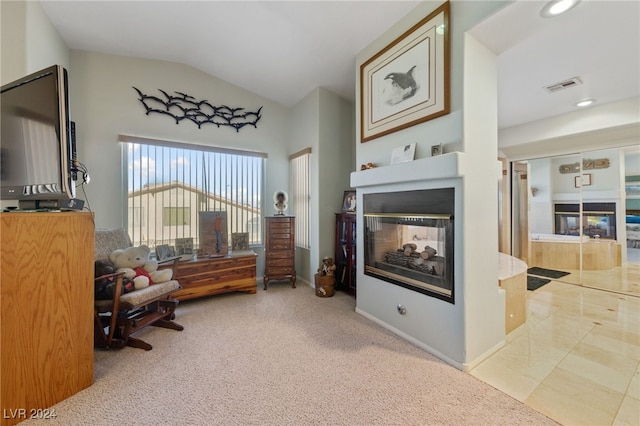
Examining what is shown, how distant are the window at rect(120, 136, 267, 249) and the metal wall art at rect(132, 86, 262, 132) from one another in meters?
0.41

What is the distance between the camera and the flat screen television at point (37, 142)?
143 cm

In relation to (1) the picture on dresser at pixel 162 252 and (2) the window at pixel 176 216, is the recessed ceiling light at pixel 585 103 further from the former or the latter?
(1) the picture on dresser at pixel 162 252

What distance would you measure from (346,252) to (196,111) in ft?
9.46

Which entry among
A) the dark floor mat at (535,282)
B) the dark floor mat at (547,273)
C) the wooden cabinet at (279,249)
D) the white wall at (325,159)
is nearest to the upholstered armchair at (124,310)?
the wooden cabinet at (279,249)

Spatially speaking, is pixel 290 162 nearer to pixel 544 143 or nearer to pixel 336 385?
pixel 336 385

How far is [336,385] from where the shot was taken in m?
1.58

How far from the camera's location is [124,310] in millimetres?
1989

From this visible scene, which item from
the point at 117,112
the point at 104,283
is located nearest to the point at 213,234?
the point at 104,283

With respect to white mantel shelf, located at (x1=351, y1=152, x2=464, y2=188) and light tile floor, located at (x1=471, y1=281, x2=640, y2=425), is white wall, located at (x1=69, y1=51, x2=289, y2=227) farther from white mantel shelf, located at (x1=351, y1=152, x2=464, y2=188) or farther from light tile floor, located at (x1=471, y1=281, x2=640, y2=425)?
light tile floor, located at (x1=471, y1=281, x2=640, y2=425)

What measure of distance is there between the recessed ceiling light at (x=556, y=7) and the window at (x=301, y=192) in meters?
2.63

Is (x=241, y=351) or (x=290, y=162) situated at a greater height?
(x=290, y=162)

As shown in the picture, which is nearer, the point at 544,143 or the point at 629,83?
the point at 629,83

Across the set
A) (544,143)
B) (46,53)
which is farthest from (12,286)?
(544,143)

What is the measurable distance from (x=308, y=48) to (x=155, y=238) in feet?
9.87
